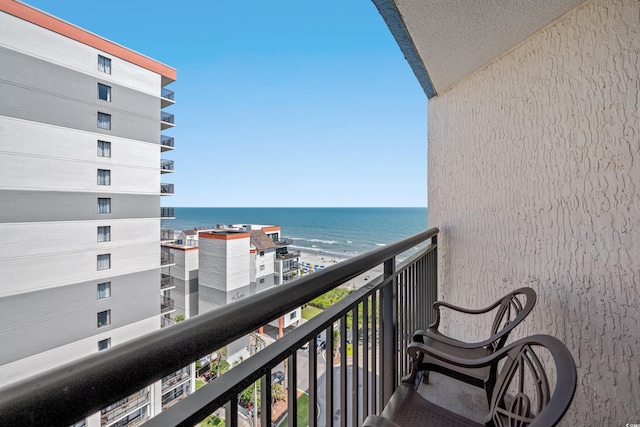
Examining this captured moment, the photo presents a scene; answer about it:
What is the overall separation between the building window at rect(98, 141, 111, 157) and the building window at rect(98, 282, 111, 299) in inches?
48.4

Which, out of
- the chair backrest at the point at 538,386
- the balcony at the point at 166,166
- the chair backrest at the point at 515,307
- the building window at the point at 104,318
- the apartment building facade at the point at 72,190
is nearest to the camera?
the chair backrest at the point at 538,386

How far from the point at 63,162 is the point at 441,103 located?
312 cm

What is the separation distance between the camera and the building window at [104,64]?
2.73 meters

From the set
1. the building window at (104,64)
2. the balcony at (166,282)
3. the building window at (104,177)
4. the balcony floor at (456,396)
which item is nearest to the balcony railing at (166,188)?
the building window at (104,177)

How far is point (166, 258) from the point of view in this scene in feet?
12.5

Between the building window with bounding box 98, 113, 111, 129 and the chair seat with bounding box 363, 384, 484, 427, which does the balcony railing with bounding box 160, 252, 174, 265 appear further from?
the chair seat with bounding box 363, 384, 484, 427

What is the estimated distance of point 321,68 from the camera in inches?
445

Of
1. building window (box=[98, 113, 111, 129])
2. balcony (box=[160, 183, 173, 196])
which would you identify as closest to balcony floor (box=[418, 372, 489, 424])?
balcony (box=[160, 183, 173, 196])

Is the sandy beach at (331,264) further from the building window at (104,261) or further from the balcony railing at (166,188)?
the balcony railing at (166,188)

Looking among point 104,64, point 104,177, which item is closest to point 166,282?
point 104,177

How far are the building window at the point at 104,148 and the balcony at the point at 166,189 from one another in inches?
27.9

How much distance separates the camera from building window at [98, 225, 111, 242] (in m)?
2.65

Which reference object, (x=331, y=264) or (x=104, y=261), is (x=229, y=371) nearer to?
(x=331, y=264)

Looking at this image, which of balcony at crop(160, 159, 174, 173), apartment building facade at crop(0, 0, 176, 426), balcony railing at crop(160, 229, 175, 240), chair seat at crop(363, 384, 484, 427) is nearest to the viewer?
chair seat at crop(363, 384, 484, 427)
